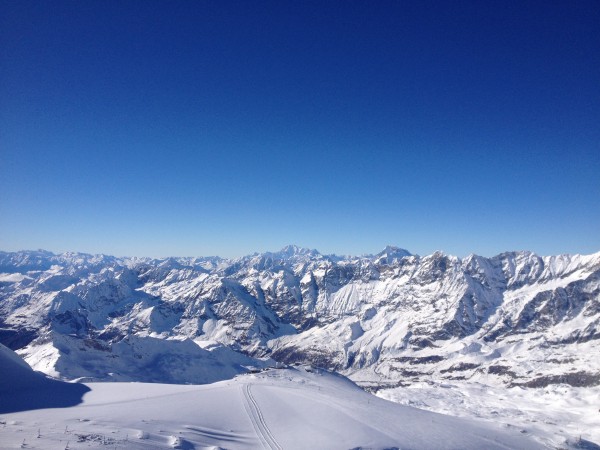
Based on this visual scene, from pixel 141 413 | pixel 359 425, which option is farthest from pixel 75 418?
pixel 359 425

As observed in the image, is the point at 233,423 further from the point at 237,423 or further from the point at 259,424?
the point at 259,424

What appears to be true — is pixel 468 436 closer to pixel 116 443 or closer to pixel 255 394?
pixel 255 394

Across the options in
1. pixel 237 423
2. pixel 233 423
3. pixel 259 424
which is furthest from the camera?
pixel 259 424

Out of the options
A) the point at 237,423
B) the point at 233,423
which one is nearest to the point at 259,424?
the point at 237,423

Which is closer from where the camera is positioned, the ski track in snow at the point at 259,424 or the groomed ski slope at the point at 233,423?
the groomed ski slope at the point at 233,423

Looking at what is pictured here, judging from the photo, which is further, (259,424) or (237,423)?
(259,424)
